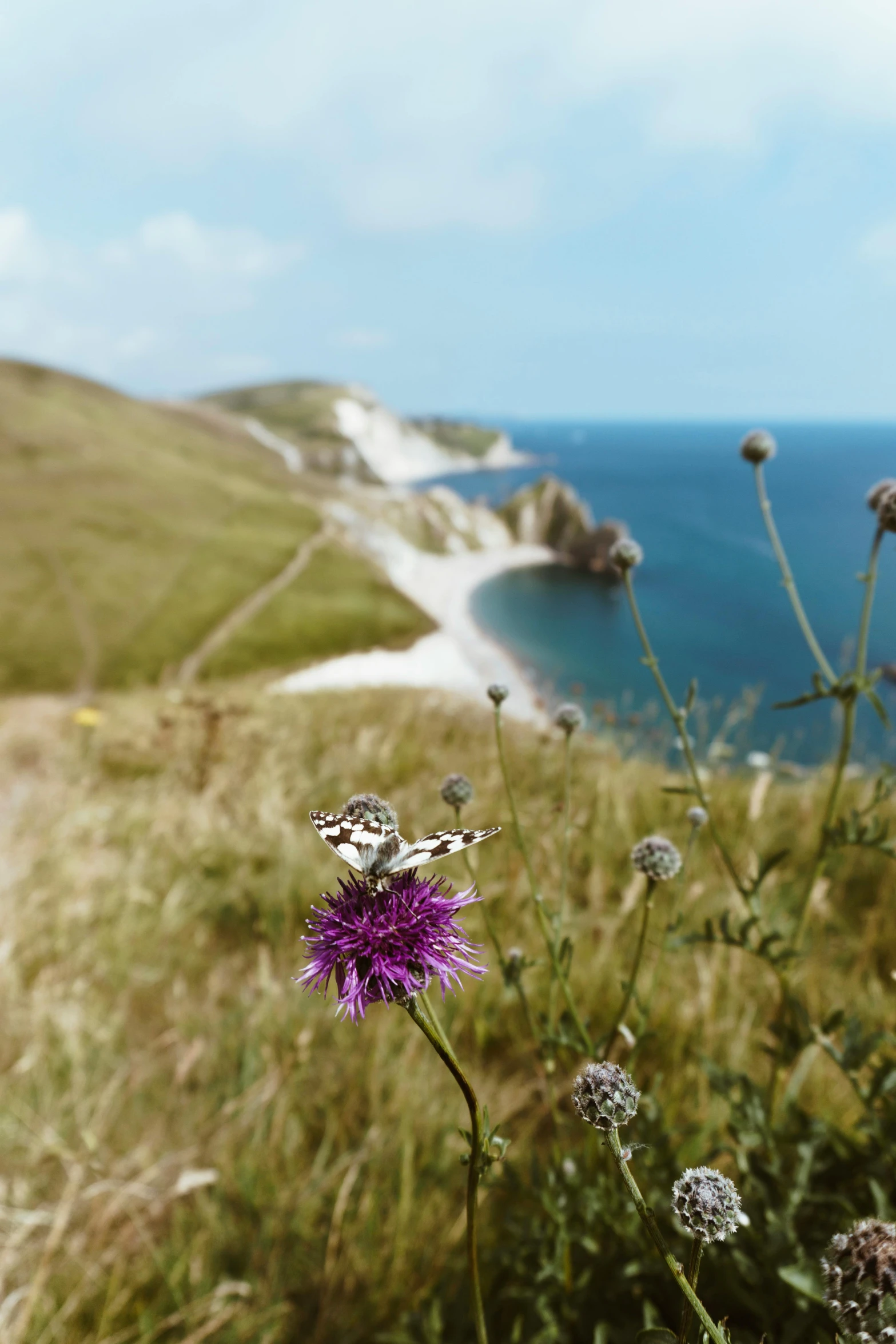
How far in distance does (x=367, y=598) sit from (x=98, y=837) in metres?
41.7

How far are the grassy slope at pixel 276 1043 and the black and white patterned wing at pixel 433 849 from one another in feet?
2.96

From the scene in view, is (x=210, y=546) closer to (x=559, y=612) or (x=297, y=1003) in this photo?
(x=559, y=612)

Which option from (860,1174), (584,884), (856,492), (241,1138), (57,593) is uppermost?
(856,492)

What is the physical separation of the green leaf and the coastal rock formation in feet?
223

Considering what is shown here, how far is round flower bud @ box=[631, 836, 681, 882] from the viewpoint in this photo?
1844mm

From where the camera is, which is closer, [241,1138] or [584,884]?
[241,1138]

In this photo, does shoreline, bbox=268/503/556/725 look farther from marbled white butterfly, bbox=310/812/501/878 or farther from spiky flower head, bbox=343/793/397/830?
marbled white butterfly, bbox=310/812/501/878

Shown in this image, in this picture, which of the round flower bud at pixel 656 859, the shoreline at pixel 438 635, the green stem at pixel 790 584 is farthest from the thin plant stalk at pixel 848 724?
the shoreline at pixel 438 635

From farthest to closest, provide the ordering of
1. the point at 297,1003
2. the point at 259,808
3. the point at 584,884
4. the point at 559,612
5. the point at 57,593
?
the point at 559,612
the point at 57,593
the point at 259,808
the point at 584,884
the point at 297,1003

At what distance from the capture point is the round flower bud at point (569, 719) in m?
2.25

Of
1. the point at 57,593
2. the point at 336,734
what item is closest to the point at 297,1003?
the point at 336,734

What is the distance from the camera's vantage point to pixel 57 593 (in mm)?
38750

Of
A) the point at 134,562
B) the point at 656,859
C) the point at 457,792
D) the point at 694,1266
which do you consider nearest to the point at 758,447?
the point at 656,859

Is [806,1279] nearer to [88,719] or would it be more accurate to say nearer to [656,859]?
[656,859]
